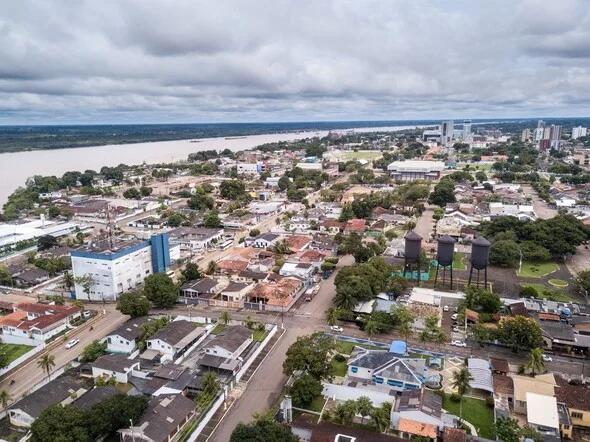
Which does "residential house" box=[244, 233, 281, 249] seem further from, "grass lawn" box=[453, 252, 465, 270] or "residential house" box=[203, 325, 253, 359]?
"residential house" box=[203, 325, 253, 359]

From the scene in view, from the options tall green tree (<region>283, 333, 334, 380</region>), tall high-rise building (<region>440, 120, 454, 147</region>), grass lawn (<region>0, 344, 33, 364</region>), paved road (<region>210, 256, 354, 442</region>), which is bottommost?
grass lawn (<region>0, 344, 33, 364</region>)

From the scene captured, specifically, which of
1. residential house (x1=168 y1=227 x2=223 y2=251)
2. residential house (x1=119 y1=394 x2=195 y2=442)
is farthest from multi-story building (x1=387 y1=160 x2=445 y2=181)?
residential house (x1=119 y1=394 x2=195 y2=442)

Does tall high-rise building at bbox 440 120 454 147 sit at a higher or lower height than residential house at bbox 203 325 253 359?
higher

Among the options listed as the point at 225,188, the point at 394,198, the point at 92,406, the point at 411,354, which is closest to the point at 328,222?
the point at 394,198

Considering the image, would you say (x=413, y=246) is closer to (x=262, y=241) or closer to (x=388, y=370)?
(x=388, y=370)

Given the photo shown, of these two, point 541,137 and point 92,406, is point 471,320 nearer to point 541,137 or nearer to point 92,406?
point 92,406
